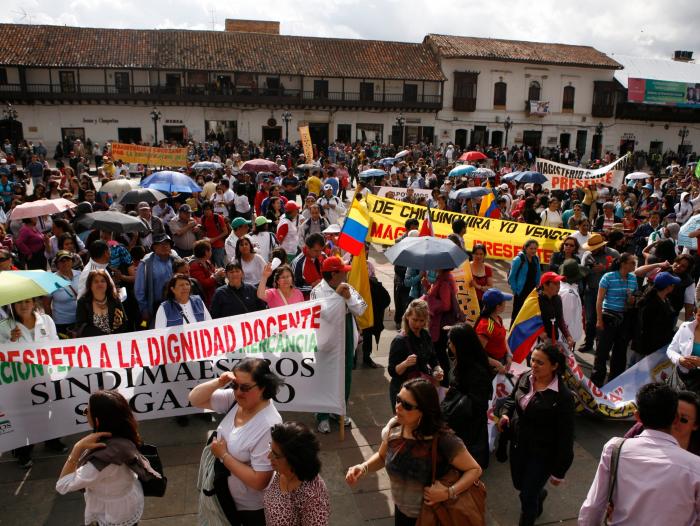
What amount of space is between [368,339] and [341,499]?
2.63m

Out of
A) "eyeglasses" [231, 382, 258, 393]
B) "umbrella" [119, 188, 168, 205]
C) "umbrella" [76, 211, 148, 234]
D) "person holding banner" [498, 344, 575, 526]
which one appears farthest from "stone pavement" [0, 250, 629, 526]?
"umbrella" [119, 188, 168, 205]

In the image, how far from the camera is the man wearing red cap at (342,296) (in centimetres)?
489

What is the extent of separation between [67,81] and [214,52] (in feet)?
32.3

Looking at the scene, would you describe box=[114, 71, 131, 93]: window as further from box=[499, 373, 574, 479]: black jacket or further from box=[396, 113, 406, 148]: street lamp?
box=[499, 373, 574, 479]: black jacket

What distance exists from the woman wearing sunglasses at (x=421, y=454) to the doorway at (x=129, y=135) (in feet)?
132

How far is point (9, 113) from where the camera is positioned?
118 ft

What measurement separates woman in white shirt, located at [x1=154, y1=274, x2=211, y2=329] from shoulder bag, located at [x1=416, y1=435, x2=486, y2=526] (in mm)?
3053

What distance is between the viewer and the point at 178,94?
128 ft

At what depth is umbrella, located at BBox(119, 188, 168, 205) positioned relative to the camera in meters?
9.25

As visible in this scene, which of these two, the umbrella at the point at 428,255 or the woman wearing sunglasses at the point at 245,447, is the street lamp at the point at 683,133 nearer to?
the umbrella at the point at 428,255

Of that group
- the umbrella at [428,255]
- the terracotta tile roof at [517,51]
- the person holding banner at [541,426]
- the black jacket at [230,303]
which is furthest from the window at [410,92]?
the person holding banner at [541,426]

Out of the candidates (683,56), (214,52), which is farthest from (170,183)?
(683,56)

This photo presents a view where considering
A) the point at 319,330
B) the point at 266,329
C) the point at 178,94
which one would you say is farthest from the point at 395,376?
the point at 178,94

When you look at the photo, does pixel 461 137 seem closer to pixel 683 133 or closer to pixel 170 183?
pixel 683 133
